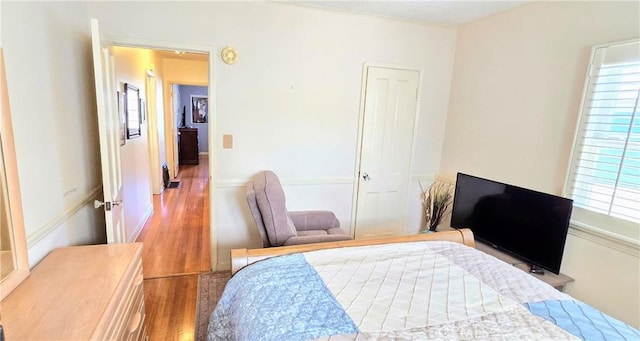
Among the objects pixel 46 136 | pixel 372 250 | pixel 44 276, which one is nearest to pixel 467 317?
pixel 372 250

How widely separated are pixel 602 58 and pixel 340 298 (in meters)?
2.28

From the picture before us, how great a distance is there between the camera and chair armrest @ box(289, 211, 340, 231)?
285 centimetres

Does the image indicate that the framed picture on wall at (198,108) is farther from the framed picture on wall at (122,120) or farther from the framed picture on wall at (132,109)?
the framed picture on wall at (122,120)

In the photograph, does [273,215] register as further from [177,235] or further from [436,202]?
[177,235]

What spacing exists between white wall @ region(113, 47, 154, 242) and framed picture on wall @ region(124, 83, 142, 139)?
69mm

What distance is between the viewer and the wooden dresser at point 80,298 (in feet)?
3.42

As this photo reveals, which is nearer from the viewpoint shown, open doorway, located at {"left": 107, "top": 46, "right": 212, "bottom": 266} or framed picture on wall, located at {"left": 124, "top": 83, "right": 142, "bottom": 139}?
open doorway, located at {"left": 107, "top": 46, "right": 212, "bottom": 266}

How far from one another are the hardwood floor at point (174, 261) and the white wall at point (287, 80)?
0.40m

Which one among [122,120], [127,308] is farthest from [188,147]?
[127,308]

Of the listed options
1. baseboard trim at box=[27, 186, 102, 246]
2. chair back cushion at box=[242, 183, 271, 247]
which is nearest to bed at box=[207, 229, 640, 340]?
chair back cushion at box=[242, 183, 271, 247]

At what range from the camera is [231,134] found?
2775 mm

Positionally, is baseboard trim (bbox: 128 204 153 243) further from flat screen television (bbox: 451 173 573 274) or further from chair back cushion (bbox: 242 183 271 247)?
flat screen television (bbox: 451 173 573 274)

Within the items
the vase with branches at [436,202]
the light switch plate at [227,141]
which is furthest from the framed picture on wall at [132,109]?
the vase with branches at [436,202]

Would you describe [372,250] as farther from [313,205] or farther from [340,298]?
[313,205]
